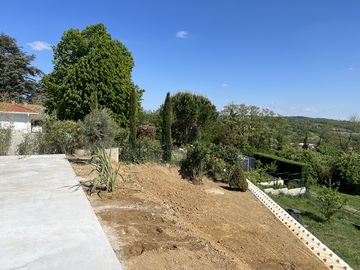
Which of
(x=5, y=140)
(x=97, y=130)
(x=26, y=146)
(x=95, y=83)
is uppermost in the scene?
(x=95, y=83)

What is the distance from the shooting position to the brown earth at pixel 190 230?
2.87 meters

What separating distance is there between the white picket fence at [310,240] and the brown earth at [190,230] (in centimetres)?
23

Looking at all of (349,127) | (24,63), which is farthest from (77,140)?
(349,127)

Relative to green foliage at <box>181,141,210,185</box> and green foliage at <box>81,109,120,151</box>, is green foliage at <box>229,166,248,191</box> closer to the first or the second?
green foliage at <box>181,141,210,185</box>

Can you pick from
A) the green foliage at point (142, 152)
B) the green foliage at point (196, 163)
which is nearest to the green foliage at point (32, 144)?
the green foliage at point (142, 152)

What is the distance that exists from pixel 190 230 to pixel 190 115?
18.3 m

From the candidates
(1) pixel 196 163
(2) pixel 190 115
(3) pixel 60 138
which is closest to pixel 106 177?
(3) pixel 60 138

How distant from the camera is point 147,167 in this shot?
34.6 ft

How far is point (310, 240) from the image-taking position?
6.64 metres

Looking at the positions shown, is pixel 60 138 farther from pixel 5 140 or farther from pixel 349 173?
pixel 349 173

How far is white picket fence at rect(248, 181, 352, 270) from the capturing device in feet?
18.2

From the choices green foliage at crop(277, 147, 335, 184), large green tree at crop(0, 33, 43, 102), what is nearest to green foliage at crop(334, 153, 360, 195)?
green foliage at crop(277, 147, 335, 184)

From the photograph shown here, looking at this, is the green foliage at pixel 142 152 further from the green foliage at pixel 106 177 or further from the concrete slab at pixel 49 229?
the concrete slab at pixel 49 229

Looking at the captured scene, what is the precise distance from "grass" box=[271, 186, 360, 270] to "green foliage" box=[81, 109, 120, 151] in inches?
277
